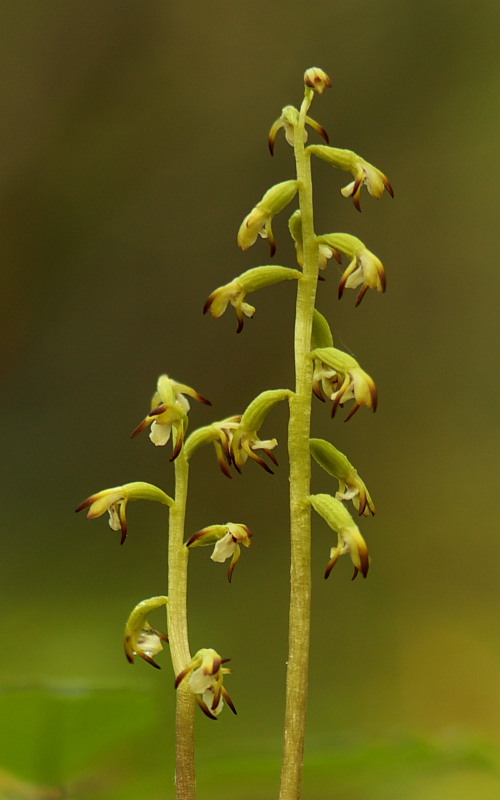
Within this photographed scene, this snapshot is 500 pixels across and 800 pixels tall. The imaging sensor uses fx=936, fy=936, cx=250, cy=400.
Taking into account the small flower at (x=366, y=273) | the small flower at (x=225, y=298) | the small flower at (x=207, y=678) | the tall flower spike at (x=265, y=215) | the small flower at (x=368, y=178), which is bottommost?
the small flower at (x=207, y=678)

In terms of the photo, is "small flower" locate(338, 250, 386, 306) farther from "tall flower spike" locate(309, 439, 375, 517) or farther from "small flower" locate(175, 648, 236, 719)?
"small flower" locate(175, 648, 236, 719)

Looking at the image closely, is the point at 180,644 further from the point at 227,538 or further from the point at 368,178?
the point at 368,178

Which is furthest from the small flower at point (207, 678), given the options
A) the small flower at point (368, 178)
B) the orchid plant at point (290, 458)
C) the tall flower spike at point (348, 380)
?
the small flower at point (368, 178)

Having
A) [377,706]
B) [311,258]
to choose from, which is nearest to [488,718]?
[377,706]

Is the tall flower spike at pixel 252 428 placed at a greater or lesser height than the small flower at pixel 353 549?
greater

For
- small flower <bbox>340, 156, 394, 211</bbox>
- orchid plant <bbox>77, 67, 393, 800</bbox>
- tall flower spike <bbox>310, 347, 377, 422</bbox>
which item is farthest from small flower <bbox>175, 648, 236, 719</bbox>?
small flower <bbox>340, 156, 394, 211</bbox>

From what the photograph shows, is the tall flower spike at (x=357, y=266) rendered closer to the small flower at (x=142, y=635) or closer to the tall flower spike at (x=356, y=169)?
the tall flower spike at (x=356, y=169)

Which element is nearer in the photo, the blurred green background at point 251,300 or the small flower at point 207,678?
the small flower at point 207,678
